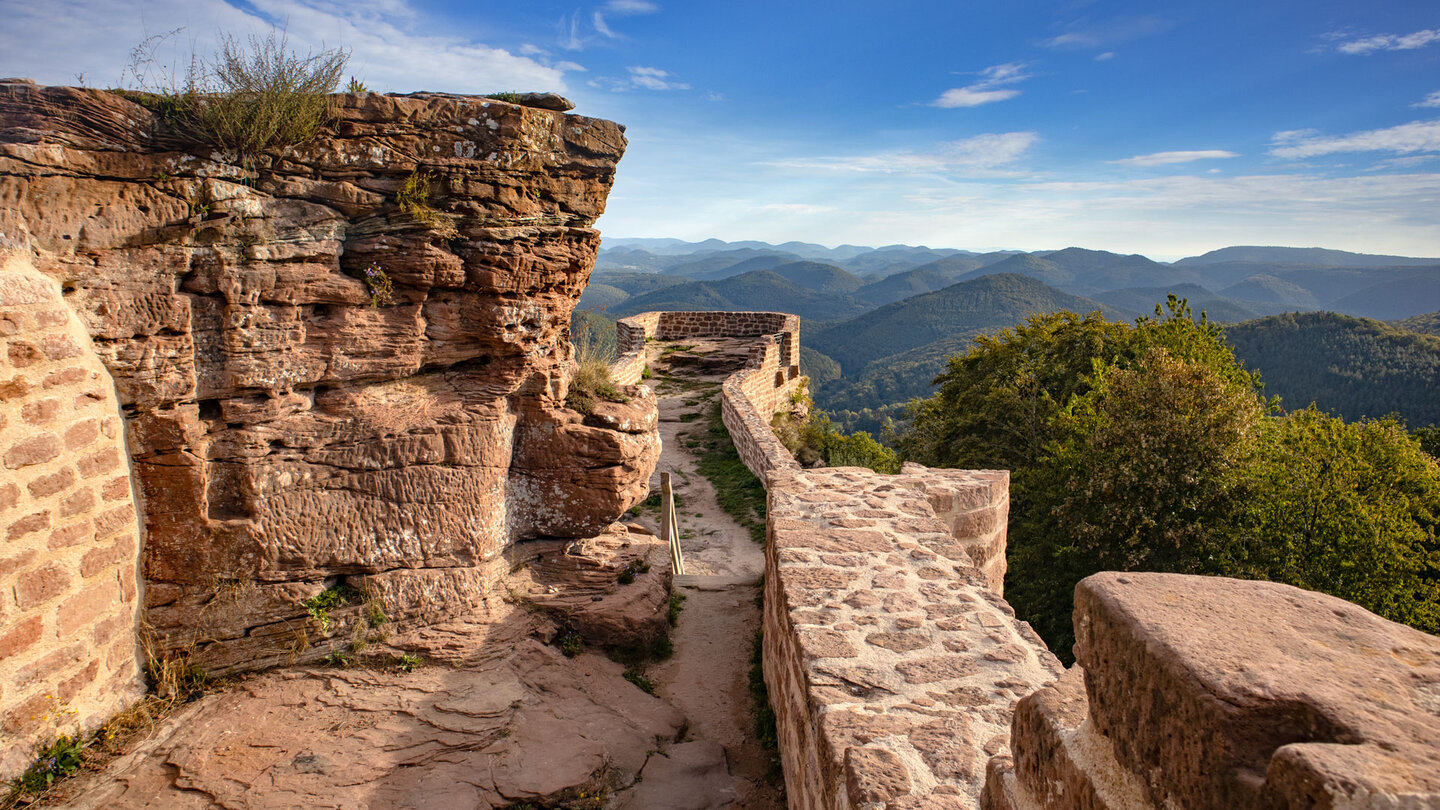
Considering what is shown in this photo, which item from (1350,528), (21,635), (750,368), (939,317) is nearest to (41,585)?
(21,635)

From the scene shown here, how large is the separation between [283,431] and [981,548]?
561 centimetres

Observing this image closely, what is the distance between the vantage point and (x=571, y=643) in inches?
216

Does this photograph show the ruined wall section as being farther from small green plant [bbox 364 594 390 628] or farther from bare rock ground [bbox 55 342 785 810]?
small green plant [bbox 364 594 390 628]

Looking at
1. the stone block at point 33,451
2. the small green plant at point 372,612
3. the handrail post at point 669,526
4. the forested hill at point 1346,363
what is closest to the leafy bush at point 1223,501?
the handrail post at point 669,526

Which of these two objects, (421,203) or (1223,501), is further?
(1223,501)

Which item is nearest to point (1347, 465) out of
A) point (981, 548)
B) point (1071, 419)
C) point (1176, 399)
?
point (1176, 399)

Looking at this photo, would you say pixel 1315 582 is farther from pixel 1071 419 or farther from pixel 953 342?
pixel 953 342

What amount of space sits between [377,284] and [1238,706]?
517cm

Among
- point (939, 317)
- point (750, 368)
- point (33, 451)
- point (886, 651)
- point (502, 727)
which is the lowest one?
point (939, 317)

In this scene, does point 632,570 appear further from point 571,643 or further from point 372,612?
point 372,612

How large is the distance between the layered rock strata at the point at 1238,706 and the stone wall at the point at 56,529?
4819mm

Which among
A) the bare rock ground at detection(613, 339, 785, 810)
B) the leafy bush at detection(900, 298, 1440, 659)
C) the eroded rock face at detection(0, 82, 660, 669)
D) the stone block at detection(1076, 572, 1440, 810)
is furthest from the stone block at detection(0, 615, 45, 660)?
the leafy bush at detection(900, 298, 1440, 659)

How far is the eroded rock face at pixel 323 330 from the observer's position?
4102 millimetres

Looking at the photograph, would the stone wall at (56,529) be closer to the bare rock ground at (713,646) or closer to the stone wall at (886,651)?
the bare rock ground at (713,646)
